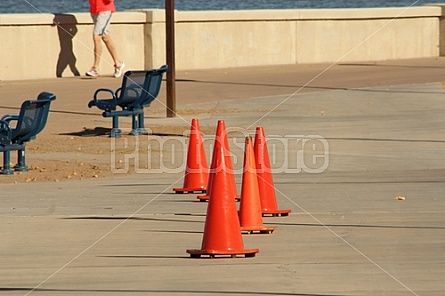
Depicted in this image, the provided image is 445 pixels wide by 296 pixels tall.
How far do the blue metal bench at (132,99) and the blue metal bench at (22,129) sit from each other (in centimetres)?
285

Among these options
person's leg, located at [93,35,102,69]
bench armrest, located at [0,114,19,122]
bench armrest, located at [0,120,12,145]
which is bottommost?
bench armrest, located at [0,120,12,145]

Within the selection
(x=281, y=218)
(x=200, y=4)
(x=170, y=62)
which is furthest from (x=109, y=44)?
(x=200, y=4)

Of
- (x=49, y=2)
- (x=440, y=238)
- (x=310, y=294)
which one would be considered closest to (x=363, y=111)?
(x=440, y=238)

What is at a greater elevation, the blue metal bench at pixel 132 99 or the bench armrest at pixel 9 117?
the blue metal bench at pixel 132 99

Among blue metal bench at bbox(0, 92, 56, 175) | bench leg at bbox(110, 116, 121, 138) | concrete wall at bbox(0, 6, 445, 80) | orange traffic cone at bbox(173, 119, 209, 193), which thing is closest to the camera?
orange traffic cone at bbox(173, 119, 209, 193)

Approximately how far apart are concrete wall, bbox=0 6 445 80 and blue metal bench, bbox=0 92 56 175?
9564 mm

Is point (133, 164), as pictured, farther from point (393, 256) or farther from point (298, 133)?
point (393, 256)

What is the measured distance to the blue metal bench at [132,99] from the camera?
→ 1596cm

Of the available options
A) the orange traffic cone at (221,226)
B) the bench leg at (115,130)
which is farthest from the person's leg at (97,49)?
the orange traffic cone at (221,226)

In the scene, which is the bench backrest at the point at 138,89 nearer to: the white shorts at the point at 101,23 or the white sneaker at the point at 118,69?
the white shorts at the point at 101,23

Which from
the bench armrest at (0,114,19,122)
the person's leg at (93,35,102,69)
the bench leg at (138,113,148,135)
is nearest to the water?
the person's leg at (93,35,102,69)

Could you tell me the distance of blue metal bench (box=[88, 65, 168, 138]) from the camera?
15961 mm

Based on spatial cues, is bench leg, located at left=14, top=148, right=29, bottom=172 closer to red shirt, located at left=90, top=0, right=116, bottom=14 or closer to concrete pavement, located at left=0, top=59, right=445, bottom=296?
concrete pavement, located at left=0, top=59, right=445, bottom=296

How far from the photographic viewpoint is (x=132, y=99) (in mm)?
16156
